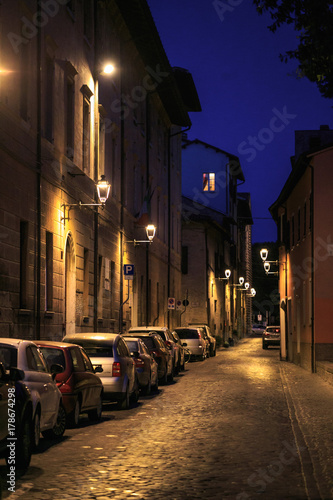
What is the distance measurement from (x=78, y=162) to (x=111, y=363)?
1085 centimetres

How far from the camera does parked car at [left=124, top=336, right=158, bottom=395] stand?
69.3ft

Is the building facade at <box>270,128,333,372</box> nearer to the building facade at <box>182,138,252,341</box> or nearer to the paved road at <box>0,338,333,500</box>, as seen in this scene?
the paved road at <box>0,338,333,500</box>

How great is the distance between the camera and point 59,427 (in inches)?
522

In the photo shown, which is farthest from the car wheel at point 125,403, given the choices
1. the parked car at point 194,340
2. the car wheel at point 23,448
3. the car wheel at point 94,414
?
the parked car at point 194,340

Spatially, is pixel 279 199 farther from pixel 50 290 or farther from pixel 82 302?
pixel 50 290

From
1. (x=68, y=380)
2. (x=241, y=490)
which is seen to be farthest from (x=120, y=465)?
(x=68, y=380)

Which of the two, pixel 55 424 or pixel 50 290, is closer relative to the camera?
pixel 55 424

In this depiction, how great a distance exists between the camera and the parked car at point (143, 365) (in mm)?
21109

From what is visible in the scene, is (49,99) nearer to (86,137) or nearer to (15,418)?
(86,137)

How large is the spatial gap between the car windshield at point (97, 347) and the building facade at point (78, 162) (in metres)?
1.92

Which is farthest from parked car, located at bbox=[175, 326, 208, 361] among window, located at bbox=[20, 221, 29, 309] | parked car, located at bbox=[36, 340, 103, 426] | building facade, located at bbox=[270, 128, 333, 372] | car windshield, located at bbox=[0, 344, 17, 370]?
car windshield, located at bbox=[0, 344, 17, 370]

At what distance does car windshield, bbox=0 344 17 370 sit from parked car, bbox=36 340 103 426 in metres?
2.90

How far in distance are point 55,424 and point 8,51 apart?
1000 cm

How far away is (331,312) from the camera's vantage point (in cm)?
3178
